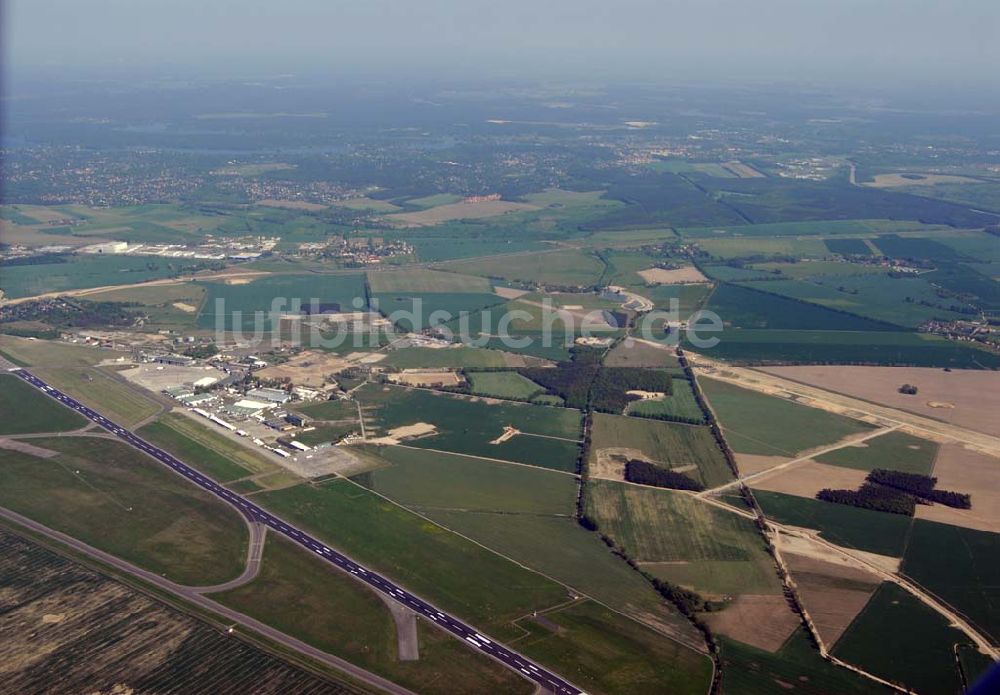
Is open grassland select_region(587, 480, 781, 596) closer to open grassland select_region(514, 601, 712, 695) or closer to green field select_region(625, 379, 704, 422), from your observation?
open grassland select_region(514, 601, 712, 695)

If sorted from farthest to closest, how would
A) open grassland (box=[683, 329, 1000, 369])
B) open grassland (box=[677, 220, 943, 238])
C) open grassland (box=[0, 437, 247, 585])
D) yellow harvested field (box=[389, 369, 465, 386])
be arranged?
open grassland (box=[677, 220, 943, 238]) → open grassland (box=[683, 329, 1000, 369]) → yellow harvested field (box=[389, 369, 465, 386]) → open grassland (box=[0, 437, 247, 585])

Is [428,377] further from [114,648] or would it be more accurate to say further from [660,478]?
[114,648]

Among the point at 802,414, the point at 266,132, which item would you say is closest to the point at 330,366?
the point at 802,414

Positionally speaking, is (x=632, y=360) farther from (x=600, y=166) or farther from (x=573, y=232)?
(x=600, y=166)

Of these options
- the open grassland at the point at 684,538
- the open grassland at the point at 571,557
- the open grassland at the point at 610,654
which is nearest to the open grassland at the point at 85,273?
the open grassland at the point at 571,557

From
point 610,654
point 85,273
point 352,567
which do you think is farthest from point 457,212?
point 610,654

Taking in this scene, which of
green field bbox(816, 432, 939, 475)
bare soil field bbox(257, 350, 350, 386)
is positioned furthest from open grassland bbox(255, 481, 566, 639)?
green field bbox(816, 432, 939, 475)
